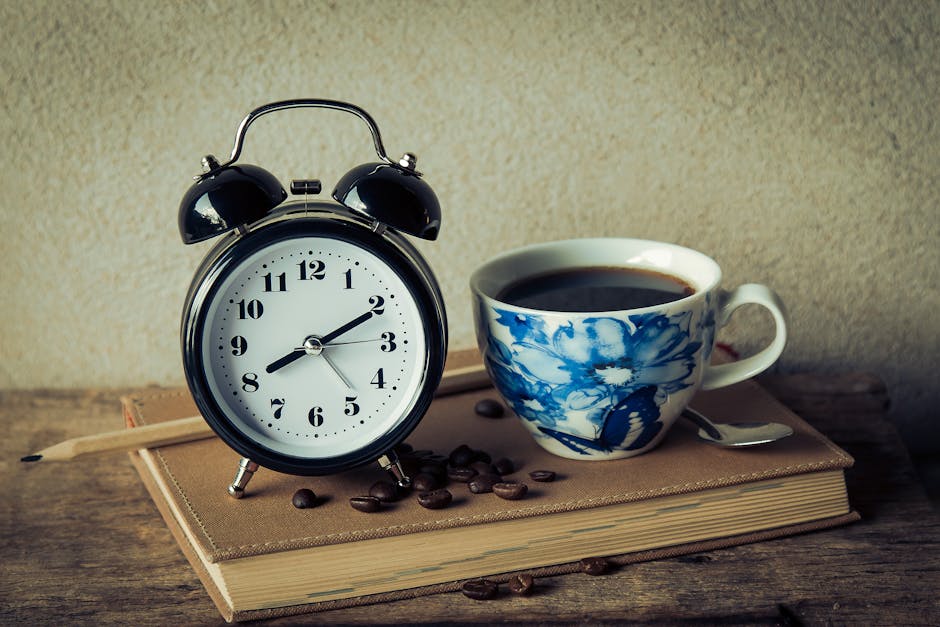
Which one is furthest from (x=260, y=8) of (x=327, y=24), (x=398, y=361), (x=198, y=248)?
(x=398, y=361)

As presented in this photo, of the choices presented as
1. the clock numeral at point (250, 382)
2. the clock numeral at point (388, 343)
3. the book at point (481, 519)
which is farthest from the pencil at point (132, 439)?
the clock numeral at point (388, 343)

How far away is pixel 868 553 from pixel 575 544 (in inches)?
10.4

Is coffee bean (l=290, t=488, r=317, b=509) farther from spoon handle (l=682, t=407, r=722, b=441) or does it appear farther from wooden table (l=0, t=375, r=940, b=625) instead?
spoon handle (l=682, t=407, r=722, b=441)

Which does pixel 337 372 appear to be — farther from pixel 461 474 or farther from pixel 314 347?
pixel 461 474

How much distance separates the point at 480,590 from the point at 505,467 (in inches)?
5.4

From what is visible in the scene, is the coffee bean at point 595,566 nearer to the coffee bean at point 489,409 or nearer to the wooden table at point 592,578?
the wooden table at point 592,578

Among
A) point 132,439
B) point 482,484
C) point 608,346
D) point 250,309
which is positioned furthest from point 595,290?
point 132,439

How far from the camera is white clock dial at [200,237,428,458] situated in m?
0.82

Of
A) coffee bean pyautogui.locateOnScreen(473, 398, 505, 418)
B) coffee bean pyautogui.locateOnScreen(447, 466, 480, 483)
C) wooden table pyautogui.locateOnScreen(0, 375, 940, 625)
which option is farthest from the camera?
coffee bean pyautogui.locateOnScreen(473, 398, 505, 418)

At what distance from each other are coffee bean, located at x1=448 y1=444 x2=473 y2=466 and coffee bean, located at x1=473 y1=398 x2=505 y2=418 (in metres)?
0.10

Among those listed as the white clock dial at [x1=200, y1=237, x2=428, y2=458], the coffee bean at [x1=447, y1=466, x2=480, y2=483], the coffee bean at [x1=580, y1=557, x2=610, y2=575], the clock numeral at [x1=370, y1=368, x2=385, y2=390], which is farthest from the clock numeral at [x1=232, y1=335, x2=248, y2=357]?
the coffee bean at [x1=580, y1=557, x2=610, y2=575]

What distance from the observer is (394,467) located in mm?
859

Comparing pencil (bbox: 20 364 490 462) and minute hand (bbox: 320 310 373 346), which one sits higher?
minute hand (bbox: 320 310 373 346)

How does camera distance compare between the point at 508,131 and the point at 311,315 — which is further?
the point at 508,131
